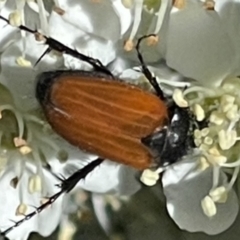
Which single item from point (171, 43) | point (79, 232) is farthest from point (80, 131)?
point (79, 232)

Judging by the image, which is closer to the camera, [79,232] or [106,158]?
[106,158]

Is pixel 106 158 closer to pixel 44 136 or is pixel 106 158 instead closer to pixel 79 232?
pixel 44 136

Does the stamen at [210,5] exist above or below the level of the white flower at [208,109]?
above

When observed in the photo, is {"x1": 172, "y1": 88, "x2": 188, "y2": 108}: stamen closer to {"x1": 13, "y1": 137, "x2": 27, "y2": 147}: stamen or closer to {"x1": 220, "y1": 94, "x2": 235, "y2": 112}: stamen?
{"x1": 220, "y1": 94, "x2": 235, "y2": 112}: stamen

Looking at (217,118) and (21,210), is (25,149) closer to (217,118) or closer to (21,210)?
(21,210)

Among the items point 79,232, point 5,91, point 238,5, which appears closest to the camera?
point 238,5

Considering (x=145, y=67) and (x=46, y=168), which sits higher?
(x=145, y=67)

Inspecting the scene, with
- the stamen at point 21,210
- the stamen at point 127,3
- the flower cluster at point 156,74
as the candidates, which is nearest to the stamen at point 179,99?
the flower cluster at point 156,74

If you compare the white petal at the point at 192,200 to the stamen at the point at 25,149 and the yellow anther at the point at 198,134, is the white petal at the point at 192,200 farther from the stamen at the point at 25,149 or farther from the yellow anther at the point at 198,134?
the stamen at the point at 25,149
